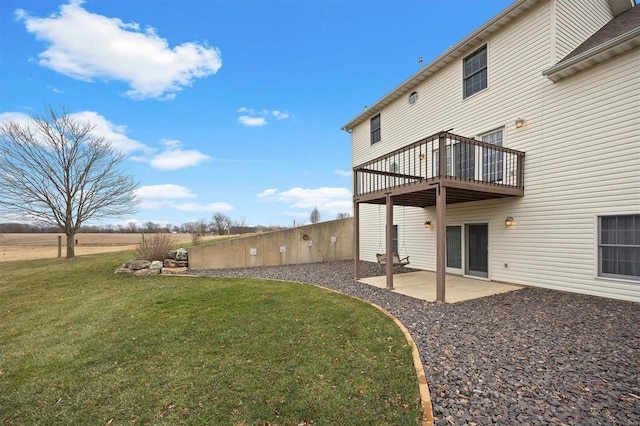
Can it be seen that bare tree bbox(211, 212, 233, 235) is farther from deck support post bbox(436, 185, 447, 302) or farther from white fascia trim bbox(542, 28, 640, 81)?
white fascia trim bbox(542, 28, 640, 81)

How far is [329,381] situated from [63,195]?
57.6ft

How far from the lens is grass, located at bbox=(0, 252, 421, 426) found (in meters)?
2.55

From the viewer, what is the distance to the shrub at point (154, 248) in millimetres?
10680

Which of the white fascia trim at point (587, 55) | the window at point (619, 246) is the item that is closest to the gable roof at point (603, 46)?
the white fascia trim at point (587, 55)

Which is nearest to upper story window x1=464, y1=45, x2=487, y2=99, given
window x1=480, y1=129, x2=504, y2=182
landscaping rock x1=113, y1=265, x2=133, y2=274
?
window x1=480, y1=129, x2=504, y2=182

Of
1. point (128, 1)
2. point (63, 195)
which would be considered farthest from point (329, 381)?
point (63, 195)

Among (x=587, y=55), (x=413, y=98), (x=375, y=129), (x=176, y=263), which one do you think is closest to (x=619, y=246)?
(x=587, y=55)

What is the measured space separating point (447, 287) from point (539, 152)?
4.11 meters

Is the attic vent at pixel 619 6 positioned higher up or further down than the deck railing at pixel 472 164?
higher up

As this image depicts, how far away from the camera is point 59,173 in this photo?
47.0 ft

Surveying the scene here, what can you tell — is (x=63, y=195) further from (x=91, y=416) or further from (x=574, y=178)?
(x=574, y=178)

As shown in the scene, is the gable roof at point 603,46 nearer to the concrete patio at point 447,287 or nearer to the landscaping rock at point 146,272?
the concrete patio at point 447,287

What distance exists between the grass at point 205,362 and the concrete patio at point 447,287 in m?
1.92

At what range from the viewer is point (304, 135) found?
774 inches
